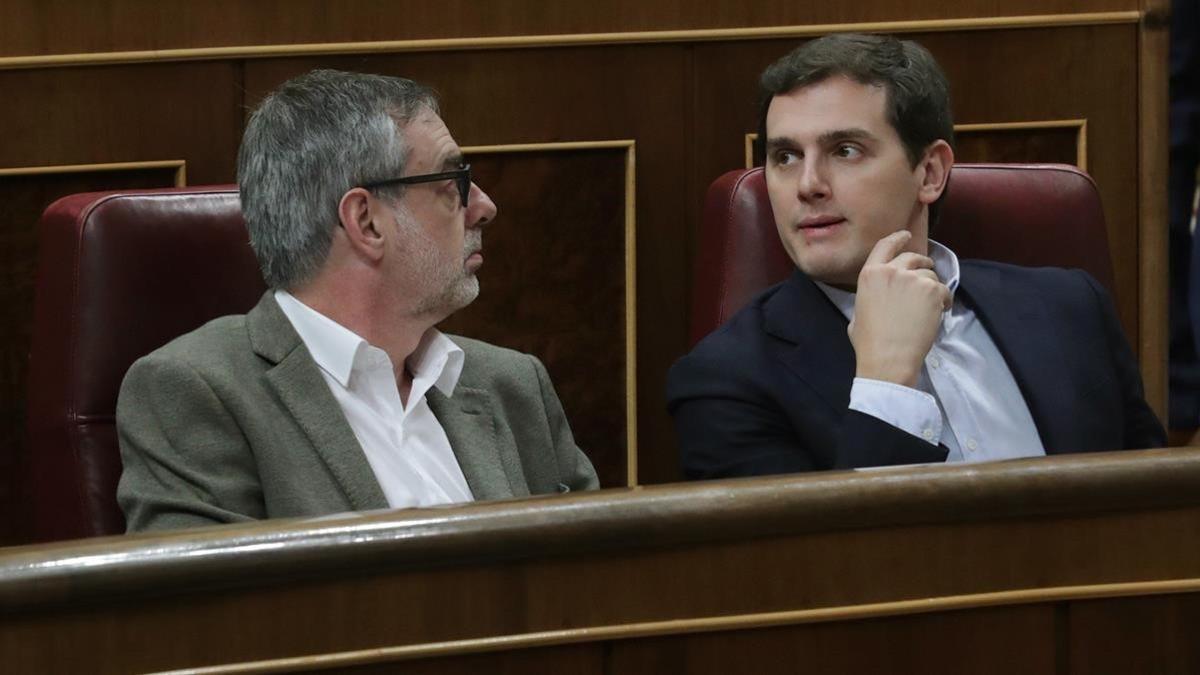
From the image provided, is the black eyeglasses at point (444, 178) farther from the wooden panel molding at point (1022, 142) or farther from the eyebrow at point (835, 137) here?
the wooden panel molding at point (1022, 142)

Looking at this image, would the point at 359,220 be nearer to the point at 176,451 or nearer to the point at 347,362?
the point at 347,362

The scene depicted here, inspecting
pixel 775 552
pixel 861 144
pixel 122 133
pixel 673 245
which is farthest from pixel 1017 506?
pixel 122 133

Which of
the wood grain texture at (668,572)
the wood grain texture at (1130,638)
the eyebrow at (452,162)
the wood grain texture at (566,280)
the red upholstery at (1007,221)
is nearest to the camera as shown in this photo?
the wood grain texture at (668,572)

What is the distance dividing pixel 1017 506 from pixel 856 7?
1345 millimetres

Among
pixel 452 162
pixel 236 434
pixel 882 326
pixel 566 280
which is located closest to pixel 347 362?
pixel 236 434

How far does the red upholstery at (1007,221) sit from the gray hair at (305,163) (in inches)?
16.0

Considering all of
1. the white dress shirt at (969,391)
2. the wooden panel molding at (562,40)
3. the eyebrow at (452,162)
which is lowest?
the white dress shirt at (969,391)

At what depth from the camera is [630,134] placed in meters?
2.14

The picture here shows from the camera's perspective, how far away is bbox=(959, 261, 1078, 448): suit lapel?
165 centimetres

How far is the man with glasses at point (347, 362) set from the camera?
53.1 inches

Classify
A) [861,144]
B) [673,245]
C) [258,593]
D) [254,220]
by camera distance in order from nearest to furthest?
1. [258,593]
2. [254,220]
3. [861,144]
4. [673,245]

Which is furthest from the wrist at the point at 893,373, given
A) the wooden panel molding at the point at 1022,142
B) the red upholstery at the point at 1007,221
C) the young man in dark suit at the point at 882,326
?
the wooden panel molding at the point at 1022,142

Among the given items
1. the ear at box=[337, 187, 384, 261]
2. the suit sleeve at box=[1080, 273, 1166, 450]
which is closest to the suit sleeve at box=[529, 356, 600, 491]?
the ear at box=[337, 187, 384, 261]

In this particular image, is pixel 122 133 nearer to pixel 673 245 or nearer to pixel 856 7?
pixel 673 245
